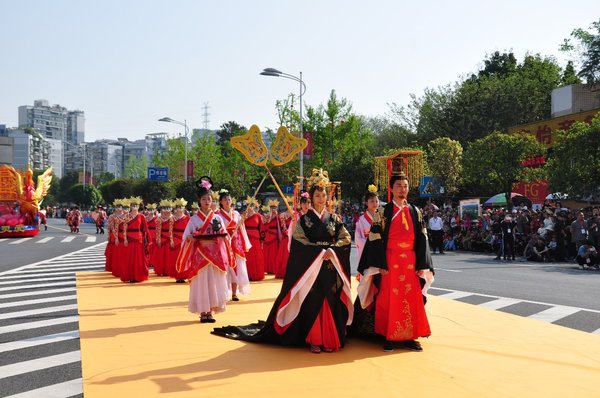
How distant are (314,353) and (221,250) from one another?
2669mm

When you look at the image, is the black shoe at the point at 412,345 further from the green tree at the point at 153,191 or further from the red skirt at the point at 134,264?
the green tree at the point at 153,191

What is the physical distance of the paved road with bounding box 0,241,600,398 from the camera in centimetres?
594

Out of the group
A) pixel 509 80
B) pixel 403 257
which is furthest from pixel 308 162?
pixel 403 257

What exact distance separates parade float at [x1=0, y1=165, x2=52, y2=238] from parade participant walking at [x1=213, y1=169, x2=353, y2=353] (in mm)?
31426

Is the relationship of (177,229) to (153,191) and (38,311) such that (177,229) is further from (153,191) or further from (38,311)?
(153,191)

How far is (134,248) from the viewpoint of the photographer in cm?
1355

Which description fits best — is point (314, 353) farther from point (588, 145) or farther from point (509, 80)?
point (509, 80)

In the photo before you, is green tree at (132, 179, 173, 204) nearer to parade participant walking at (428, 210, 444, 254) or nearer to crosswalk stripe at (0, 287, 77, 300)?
parade participant walking at (428, 210, 444, 254)

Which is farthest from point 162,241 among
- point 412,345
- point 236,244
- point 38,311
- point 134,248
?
point 412,345

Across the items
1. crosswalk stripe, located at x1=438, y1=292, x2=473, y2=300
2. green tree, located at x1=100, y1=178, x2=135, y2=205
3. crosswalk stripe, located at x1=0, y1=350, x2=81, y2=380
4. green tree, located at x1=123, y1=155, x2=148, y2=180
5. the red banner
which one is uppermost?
green tree, located at x1=123, y1=155, x2=148, y2=180

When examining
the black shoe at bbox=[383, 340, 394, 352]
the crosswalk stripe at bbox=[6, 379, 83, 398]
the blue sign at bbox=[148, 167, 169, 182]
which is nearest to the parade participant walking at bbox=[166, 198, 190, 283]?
the black shoe at bbox=[383, 340, 394, 352]

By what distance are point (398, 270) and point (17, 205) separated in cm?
3331

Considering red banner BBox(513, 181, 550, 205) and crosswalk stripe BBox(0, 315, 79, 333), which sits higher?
red banner BBox(513, 181, 550, 205)

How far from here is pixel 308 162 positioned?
42062 mm
